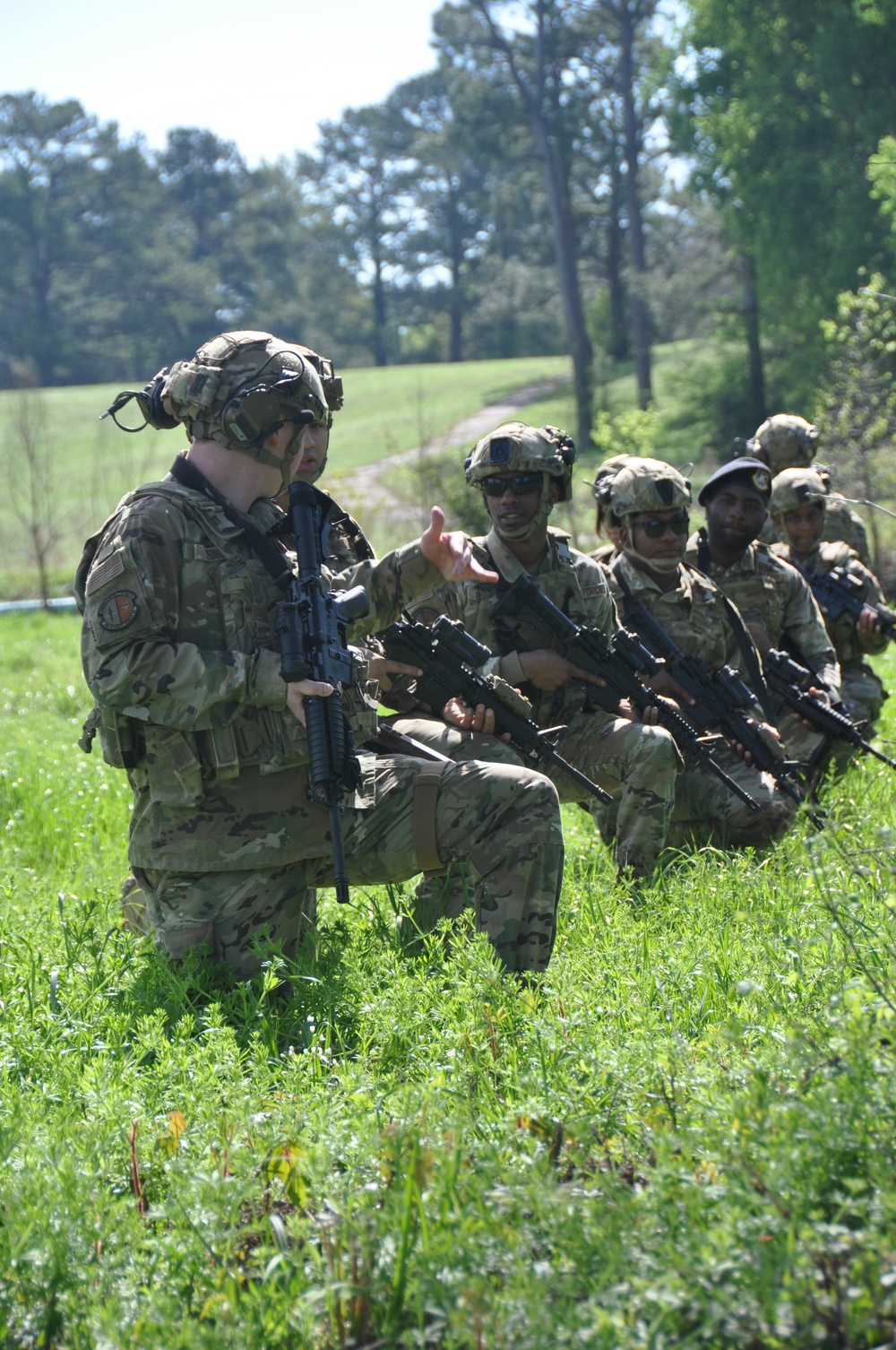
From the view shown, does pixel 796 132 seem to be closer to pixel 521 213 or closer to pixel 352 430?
pixel 352 430

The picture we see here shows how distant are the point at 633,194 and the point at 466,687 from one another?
3491 centimetres

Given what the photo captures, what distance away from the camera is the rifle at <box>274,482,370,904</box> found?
3.93 metres

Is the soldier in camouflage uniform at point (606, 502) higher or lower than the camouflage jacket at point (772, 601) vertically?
higher

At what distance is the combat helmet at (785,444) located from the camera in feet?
28.3

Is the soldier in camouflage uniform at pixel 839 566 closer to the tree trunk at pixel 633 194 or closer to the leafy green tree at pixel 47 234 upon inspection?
the tree trunk at pixel 633 194

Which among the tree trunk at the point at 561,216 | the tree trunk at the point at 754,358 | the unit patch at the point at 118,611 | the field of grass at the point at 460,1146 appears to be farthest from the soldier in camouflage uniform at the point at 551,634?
the tree trunk at the point at 561,216

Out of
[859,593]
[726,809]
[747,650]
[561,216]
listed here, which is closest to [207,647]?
[726,809]

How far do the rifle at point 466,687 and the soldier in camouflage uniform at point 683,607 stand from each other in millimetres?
1036

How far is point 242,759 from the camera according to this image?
4.20 m

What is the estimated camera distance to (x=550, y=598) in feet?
20.0

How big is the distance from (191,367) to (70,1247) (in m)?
2.73

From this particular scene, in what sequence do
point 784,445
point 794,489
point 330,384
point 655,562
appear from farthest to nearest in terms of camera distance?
point 784,445 → point 794,489 → point 655,562 → point 330,384

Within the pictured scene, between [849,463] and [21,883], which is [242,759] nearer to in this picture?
[21,883]

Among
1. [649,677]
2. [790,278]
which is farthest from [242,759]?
[790,278]
